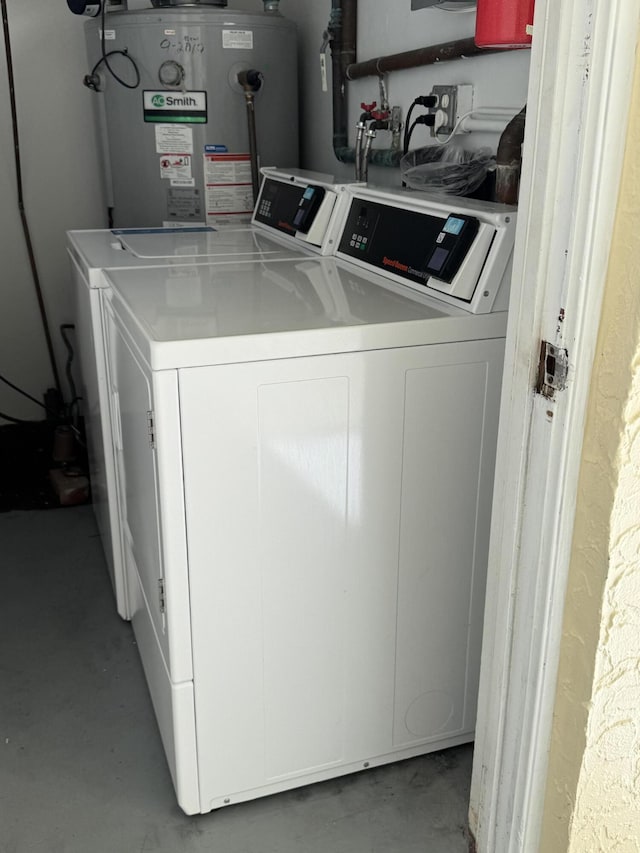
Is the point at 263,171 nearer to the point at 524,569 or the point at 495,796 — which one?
the point at 524,569

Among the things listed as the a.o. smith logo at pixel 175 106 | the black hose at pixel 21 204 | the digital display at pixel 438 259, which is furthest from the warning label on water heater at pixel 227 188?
the digital display at pixel 438 259

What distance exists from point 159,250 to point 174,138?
25.7 inches

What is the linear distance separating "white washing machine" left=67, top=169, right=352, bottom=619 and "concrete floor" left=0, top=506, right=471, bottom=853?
0.25 meters

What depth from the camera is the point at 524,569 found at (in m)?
1.06

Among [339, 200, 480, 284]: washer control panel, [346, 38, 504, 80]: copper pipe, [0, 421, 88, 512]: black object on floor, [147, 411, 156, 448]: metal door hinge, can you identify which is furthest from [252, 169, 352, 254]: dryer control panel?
[0, 421, 88, 512]: black object on floor

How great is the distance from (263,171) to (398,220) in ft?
3.02

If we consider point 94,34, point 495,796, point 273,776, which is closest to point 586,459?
point 495,796

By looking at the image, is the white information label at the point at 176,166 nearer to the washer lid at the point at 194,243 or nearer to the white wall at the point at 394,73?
the washer lid at the point at 194,243

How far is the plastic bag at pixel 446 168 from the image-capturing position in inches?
66.7

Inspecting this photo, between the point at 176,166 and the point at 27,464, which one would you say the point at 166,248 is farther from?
the point at 27,464

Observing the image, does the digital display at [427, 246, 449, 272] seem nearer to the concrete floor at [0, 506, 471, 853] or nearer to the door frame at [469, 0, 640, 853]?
the door frame at [469, 0, 640, 853]

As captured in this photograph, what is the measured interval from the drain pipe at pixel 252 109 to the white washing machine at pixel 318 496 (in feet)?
3.22

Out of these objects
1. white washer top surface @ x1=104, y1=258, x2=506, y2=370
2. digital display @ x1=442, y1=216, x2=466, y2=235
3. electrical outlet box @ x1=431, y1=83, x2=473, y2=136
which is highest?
electrical outlet box @ x1=431, y1=83, x2=473, y2=136

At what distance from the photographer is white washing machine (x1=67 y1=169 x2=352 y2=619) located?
1.78 meters
